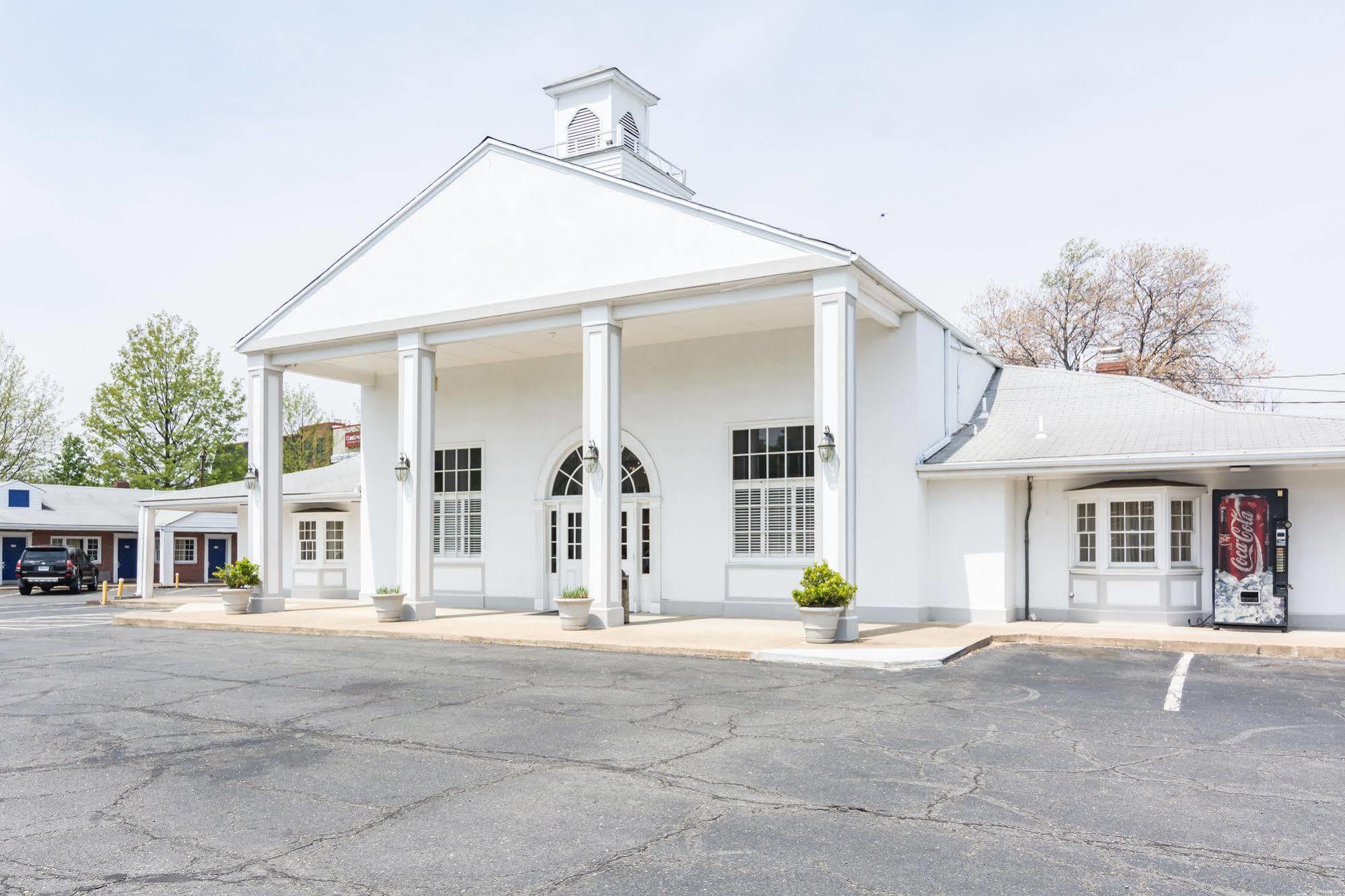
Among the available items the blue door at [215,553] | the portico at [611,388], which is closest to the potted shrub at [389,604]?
the portico at [611,388]

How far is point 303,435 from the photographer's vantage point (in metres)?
48.9

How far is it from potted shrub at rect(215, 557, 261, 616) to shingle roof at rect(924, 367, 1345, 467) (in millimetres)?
12938

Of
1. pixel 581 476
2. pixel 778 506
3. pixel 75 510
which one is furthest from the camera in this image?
pixel 75 510

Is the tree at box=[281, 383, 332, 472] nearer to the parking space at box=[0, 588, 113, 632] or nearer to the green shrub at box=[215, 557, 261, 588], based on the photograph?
the parking space at box=[0, 588, 113, 632]

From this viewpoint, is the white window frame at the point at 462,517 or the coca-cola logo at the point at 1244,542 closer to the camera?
the coca-cola logo at the point at 1244,542

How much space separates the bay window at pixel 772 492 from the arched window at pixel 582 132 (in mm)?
7200

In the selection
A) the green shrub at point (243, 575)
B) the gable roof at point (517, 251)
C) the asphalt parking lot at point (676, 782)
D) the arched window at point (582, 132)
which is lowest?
the asphalt parking lot at point (676, 782)

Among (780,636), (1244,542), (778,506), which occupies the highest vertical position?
(778,506)

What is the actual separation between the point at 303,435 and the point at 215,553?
8.01 metres

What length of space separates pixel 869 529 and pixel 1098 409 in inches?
195

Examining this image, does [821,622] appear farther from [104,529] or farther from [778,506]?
[104,529]

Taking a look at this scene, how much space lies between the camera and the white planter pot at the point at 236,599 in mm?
19391

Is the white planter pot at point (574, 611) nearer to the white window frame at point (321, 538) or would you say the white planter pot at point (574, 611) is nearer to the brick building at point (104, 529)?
the white window frame at point (321, 538)

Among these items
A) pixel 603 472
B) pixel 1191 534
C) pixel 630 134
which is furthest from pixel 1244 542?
pixel 630 134
